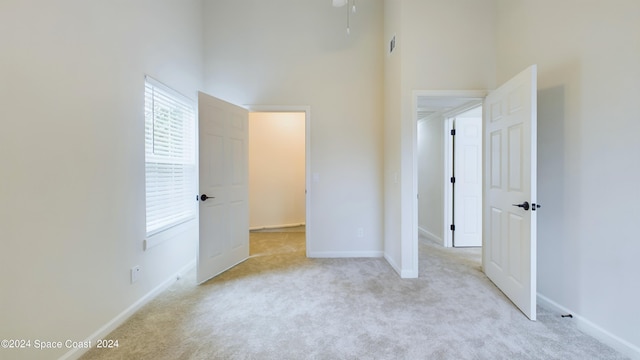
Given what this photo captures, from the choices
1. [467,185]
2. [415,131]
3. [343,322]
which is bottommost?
A: [343,322]

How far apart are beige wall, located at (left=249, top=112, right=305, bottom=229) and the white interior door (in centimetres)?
292

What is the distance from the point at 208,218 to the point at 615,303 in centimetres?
340

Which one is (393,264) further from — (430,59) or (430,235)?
(430,59)

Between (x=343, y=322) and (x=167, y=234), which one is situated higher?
(x=167, y=234)

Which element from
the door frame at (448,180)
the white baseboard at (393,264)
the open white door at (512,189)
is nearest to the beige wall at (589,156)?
the open white door at (512,189)

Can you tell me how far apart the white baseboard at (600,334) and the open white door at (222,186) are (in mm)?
3181

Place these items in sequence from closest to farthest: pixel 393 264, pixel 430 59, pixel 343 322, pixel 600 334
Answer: pixel 600 334 → pixel 343 322 → pixel 430 59 → pixel 393 264

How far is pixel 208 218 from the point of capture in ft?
9.63

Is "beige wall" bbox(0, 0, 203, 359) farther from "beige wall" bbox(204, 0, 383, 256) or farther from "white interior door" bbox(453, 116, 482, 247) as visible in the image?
"white interior door" bbox(453, 116, 482, 247)

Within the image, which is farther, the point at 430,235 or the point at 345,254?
the point at 430,235

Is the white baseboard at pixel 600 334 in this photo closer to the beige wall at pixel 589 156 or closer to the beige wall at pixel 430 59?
the beige wall at pixel 589 156

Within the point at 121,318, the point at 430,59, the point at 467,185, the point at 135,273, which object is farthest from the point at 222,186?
the point at 467,185

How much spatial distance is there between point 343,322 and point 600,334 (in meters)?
1.75

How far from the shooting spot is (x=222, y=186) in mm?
3129
